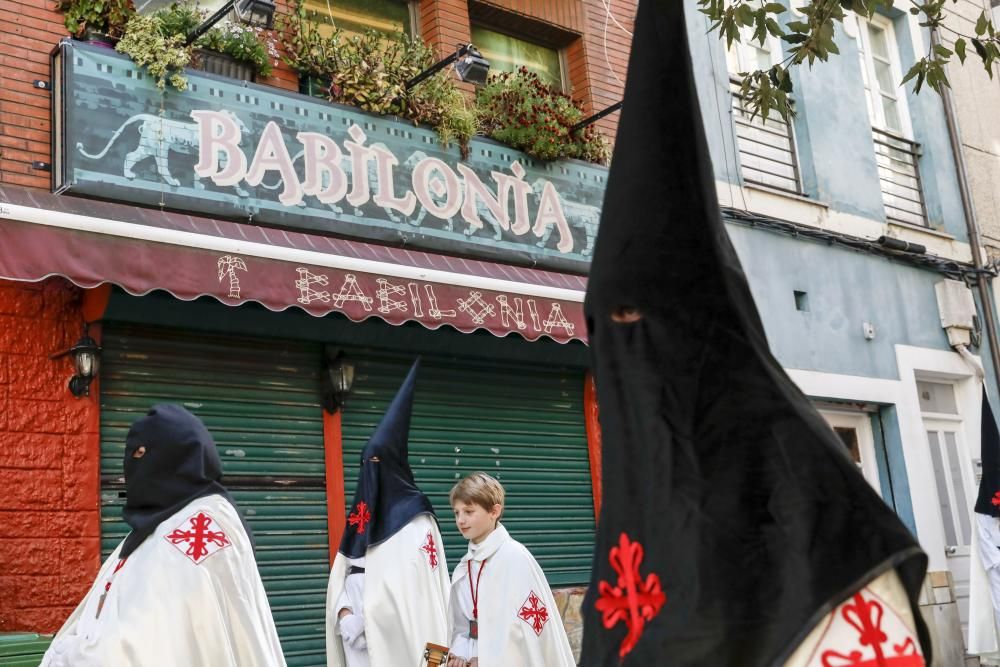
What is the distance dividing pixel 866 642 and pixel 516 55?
36.1ft

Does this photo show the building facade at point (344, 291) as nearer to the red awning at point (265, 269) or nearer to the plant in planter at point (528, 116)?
the red awning at point (265, 269)

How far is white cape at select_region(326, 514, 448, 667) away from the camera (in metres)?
7.66

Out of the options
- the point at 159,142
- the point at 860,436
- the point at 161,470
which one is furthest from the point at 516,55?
the point at 161,470

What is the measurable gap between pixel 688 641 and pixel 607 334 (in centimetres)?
61

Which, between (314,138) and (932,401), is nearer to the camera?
(314,138)

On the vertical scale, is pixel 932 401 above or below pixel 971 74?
below

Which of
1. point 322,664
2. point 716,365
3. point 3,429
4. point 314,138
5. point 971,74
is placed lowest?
point 322,664

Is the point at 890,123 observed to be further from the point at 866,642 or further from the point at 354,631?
the point at 866,642

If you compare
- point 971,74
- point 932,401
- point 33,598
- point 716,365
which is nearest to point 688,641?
point 716,365

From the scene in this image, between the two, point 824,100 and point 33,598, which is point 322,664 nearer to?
point 33,598

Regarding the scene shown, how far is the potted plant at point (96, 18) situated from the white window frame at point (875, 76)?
10375 mm

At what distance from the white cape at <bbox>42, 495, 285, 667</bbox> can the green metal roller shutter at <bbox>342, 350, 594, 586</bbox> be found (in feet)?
16.6

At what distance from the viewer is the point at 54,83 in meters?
8.38

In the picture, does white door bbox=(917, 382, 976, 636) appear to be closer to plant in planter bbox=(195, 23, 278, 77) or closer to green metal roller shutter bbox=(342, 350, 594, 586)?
green metal roller shutter bbox=(342, 350, 594, 586)
